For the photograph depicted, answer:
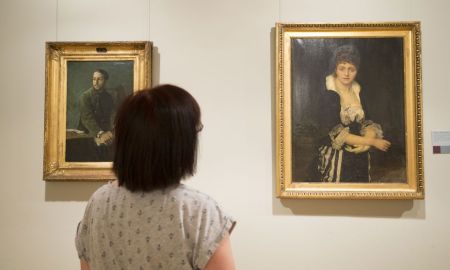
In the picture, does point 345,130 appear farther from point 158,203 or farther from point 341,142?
point 158,203

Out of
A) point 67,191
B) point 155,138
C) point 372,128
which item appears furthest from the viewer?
point 67,191

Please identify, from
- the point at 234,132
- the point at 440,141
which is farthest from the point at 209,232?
the point at 440,141

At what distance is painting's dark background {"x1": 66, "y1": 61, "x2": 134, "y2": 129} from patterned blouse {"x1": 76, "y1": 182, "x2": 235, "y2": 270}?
3.34 feet

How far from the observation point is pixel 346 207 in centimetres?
174

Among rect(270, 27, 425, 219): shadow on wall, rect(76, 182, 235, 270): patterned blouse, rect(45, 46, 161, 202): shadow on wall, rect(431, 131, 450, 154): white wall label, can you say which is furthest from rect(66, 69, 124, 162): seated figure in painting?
rect(431, 131, 450, 154): white wall label

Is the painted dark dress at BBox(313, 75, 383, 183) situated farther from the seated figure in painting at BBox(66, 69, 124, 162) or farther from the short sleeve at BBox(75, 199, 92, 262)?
the short sleeve at BBox(75, 199, 92, 262)

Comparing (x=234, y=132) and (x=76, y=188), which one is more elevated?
(x=234, y=132)

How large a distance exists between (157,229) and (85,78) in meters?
1.21

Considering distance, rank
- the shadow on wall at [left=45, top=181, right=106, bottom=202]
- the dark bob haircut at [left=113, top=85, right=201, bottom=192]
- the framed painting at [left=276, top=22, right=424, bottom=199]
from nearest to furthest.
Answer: the dark bob haircut at [left=113, top=85, right=201, bottom=192] → the framed painting at [left=276, top=22, right=424, bottom=199] → the shadow on wall at [left=45, top=181, right=106, bottom=202]

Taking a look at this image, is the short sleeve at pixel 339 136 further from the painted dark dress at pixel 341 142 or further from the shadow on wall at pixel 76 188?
the shadow on wall at pixel 76 188

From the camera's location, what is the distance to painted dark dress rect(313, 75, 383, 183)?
1709 mm

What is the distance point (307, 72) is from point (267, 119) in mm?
292

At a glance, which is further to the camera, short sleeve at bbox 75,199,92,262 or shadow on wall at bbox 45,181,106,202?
shadow on wall at bbox 45,181,106,202

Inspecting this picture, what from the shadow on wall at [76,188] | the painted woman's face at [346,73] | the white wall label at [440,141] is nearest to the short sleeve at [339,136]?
the painted woman's face at [346,73]
